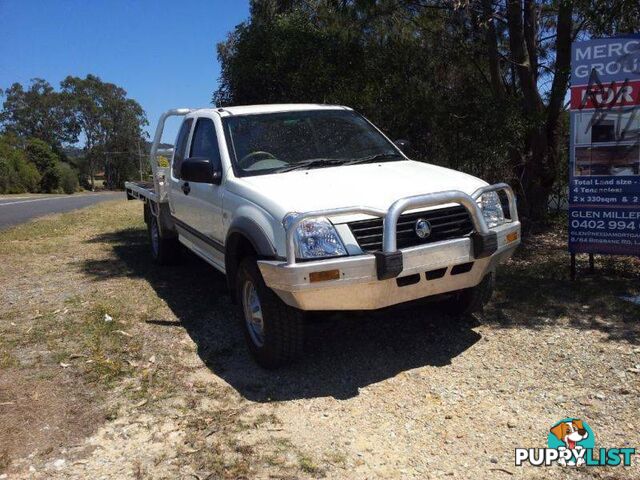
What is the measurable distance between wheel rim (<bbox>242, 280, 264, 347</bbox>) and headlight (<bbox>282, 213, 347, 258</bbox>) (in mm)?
709

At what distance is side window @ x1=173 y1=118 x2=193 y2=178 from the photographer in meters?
6.19

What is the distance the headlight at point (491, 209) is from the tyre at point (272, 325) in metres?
1.51

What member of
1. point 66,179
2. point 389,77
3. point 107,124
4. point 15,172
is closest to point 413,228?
point 389,77

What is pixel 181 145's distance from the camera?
6.29 m

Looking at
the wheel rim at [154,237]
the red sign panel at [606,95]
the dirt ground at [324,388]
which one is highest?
the red sign panel at [606,95]

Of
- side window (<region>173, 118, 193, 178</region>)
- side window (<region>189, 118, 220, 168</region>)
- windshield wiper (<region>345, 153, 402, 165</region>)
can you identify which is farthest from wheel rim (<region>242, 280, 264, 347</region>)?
side window (<region>173, 118, 193, 178</region>)

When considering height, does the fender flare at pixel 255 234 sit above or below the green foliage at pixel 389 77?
below

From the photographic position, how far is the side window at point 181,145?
6.19 meters

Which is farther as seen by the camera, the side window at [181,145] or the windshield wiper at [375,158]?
the side window at [181,145]

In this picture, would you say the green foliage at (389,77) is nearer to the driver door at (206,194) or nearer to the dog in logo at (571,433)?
the driver door at (206,194)

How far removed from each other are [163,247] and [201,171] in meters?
3.18

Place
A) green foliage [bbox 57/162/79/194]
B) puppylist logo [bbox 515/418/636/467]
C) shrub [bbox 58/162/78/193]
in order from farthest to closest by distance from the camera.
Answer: shrub [bbox 58/162/78/193], green foliage [bbox 57/162/79/194], puppylist logo [bbox 515/418/636/467]

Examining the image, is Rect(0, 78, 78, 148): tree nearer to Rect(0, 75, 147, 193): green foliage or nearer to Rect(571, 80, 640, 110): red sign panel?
Rect(0, 75, 147, 193): green foliage

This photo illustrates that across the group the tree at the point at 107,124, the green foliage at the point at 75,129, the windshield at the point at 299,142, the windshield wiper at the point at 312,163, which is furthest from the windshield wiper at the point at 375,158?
the tree at the point at 107,124
